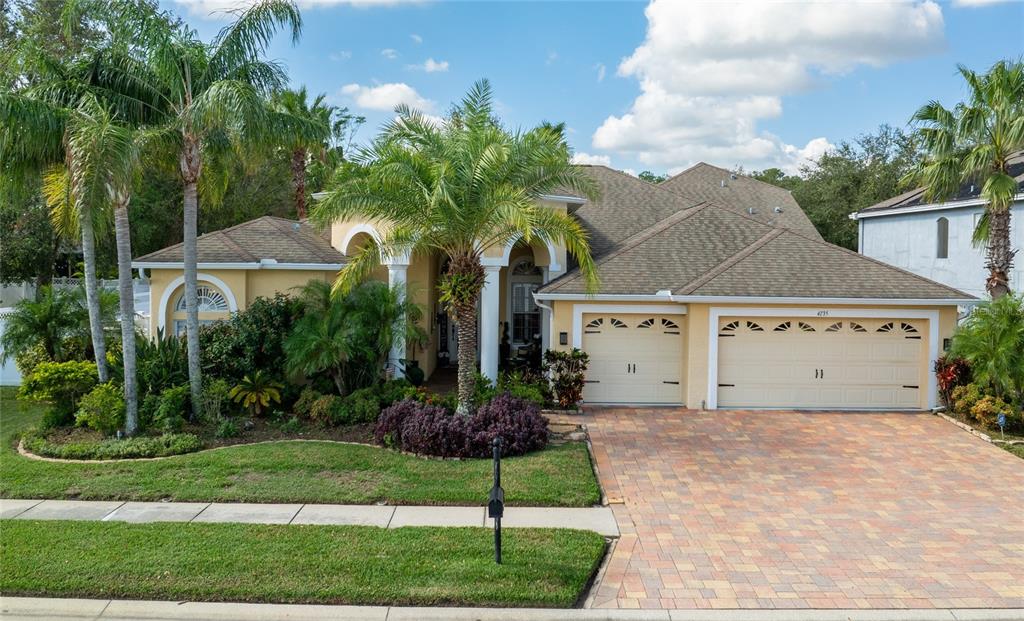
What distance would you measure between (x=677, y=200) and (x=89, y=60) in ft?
52.7

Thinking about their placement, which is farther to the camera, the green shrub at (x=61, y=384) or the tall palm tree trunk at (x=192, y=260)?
the tall palm tree trunk at (x=192, y=260)

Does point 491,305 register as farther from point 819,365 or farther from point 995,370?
point 995,370

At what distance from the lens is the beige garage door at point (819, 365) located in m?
15.5

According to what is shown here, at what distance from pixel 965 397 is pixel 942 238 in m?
11.7

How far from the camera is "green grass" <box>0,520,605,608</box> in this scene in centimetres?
696

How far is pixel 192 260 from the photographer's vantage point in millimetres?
13305

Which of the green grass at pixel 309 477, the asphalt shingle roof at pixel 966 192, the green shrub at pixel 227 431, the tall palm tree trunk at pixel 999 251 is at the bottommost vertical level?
the green grass at pixel 309 477

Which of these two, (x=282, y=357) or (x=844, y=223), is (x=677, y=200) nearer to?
(x=282, y=357)

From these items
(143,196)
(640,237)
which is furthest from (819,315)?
(143,196)

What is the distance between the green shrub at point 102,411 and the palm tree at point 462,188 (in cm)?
436

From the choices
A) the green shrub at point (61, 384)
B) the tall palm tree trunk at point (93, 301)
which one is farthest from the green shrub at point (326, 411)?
the green shrub at point (61, 384)

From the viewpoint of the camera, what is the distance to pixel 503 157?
11.7m

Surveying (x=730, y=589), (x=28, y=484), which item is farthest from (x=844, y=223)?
(x=28, y=484)

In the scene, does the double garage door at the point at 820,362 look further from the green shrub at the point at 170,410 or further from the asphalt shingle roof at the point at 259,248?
the green shrub at the point at 170,410
